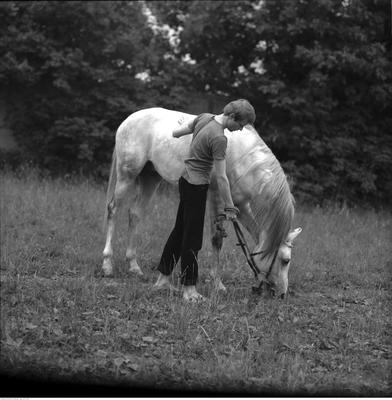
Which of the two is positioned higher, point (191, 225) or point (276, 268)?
point (191, 225)

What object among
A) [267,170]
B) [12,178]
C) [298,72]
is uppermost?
[298,72]

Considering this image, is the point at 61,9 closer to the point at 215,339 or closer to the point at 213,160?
the point at 213,160

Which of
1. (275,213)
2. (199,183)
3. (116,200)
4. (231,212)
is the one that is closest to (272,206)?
(275,213)

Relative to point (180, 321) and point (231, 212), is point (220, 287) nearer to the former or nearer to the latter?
point (231, 212)

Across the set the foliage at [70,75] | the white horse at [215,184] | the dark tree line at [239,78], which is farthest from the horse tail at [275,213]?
the foliage at [70,75]

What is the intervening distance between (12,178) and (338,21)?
733 centimetres

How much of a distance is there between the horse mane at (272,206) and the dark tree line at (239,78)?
20.5 ft

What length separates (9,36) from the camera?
478 inches

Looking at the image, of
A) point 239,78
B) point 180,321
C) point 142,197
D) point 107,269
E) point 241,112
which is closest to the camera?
point 180,321

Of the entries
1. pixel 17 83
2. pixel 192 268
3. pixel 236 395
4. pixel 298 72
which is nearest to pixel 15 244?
pixel 192 268

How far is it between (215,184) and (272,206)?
0.65 meters

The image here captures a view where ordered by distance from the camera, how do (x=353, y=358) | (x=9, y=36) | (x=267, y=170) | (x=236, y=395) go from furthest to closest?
1. (x=9, y=36)
2. (x=267, y=170)
3. (x=353, y=358)
4. (x=236, y=395)

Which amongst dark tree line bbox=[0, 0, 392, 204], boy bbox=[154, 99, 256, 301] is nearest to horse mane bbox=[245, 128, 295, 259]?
boy bbox=[154, 99, 256, 301]

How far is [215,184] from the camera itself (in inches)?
240
